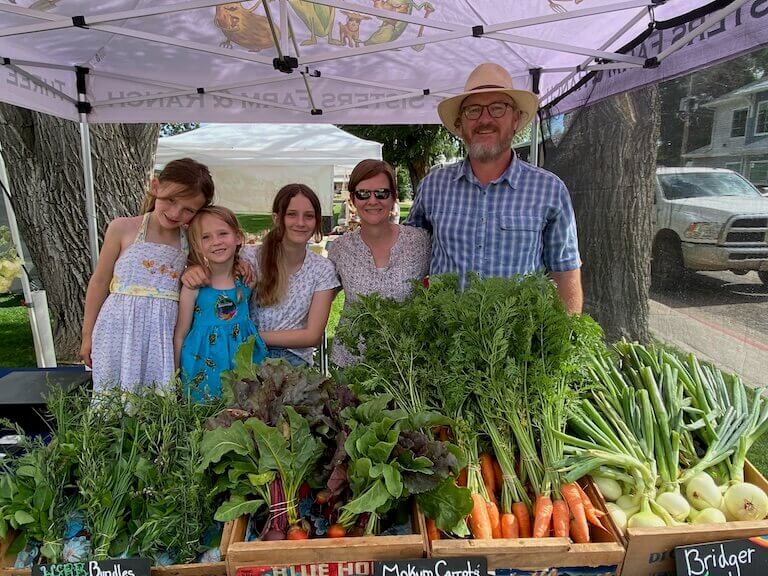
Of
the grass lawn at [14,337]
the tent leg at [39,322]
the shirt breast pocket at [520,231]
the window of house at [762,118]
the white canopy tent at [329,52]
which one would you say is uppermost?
the white canopy tent at [329,52]

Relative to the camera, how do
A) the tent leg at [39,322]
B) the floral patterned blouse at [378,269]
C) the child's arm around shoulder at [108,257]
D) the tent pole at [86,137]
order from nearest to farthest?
the child's arm around shoulder at [108,257] < the floral patterned blouse at [378,269] < the tent pole at [86,137] < the tent leg at [39,322]

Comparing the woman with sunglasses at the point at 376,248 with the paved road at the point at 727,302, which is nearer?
the woman with sunglasses at the point at 376,248

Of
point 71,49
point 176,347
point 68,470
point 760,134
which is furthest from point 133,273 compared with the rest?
point 760,134

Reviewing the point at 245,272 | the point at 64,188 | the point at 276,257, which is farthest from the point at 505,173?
the point at 64,188

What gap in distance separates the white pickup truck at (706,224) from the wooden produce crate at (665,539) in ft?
6.59

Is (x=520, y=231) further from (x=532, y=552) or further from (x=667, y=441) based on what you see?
(x=532, y=552)

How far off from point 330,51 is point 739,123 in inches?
106

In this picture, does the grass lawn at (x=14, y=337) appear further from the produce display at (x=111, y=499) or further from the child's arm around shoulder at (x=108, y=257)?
the produce display at (x=111, y=499)

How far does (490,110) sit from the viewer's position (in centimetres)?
265

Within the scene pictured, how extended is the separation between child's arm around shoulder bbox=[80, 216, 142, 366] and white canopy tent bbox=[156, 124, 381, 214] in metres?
7.19

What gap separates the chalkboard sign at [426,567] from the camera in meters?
1.36

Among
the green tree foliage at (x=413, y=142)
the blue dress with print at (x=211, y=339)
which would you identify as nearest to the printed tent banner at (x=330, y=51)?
the blue dress with print at (x=211, y=339)

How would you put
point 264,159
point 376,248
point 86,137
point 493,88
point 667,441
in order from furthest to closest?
1. point 264,159
2. point 86,137
3. point 376,248
4. point 493,88
5. point 667,441

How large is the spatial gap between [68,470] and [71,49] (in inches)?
127
